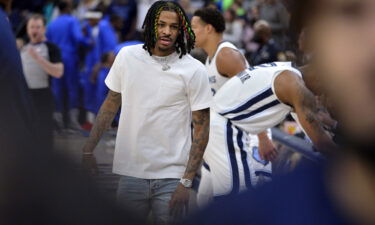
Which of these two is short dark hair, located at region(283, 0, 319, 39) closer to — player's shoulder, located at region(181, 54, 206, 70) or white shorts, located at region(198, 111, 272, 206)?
player's shoulder, located at region(181, 54, 206, 70)

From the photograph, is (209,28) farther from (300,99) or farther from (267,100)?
(300,99)

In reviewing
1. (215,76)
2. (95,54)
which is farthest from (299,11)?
(95,54)

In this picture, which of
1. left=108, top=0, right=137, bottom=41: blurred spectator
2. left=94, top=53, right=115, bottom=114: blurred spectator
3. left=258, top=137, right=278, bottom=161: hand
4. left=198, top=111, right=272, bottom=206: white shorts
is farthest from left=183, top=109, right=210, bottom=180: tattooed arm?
left=108, top=0, right=137, bottom=41: blurred spectator

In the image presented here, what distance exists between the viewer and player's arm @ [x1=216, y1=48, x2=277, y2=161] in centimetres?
569

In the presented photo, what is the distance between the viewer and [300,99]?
4.68 m

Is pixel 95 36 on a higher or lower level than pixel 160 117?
lower

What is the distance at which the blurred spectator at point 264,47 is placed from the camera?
11008 mm

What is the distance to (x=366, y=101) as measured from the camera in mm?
1018

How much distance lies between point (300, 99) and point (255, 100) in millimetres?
366

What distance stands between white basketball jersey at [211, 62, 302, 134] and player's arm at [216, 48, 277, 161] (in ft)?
1.54

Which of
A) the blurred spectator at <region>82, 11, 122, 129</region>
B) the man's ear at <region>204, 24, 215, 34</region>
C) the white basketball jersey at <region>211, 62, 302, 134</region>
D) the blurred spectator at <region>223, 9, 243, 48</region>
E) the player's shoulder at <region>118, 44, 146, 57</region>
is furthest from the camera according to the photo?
the blurred spectator at <region>223, 9, 243, 48</region>

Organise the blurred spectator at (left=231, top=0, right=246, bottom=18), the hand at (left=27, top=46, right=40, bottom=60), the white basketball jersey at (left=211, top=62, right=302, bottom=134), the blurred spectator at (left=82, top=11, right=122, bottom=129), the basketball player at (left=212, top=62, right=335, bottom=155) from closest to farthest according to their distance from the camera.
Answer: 1. the basketball player at (left=212, top=62, right=335, bottom=155)
2. the white basketball jersey at (left=211, top=62, right=302, bottom=134)
3. the hand at (left=27, top=46, right=40, bottom=60)
4. the blurred spectator at (left=82, top=11, right=122, bottom=129)
5. the blurred spectator at (left=231, top=0, right=246, bottom=18)

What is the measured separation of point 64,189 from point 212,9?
18.1 ft

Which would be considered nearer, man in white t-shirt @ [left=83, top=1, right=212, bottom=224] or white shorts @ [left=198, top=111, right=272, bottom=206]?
man in white t-shirt @ [left=83, top=1, right=212, bottom=224]
